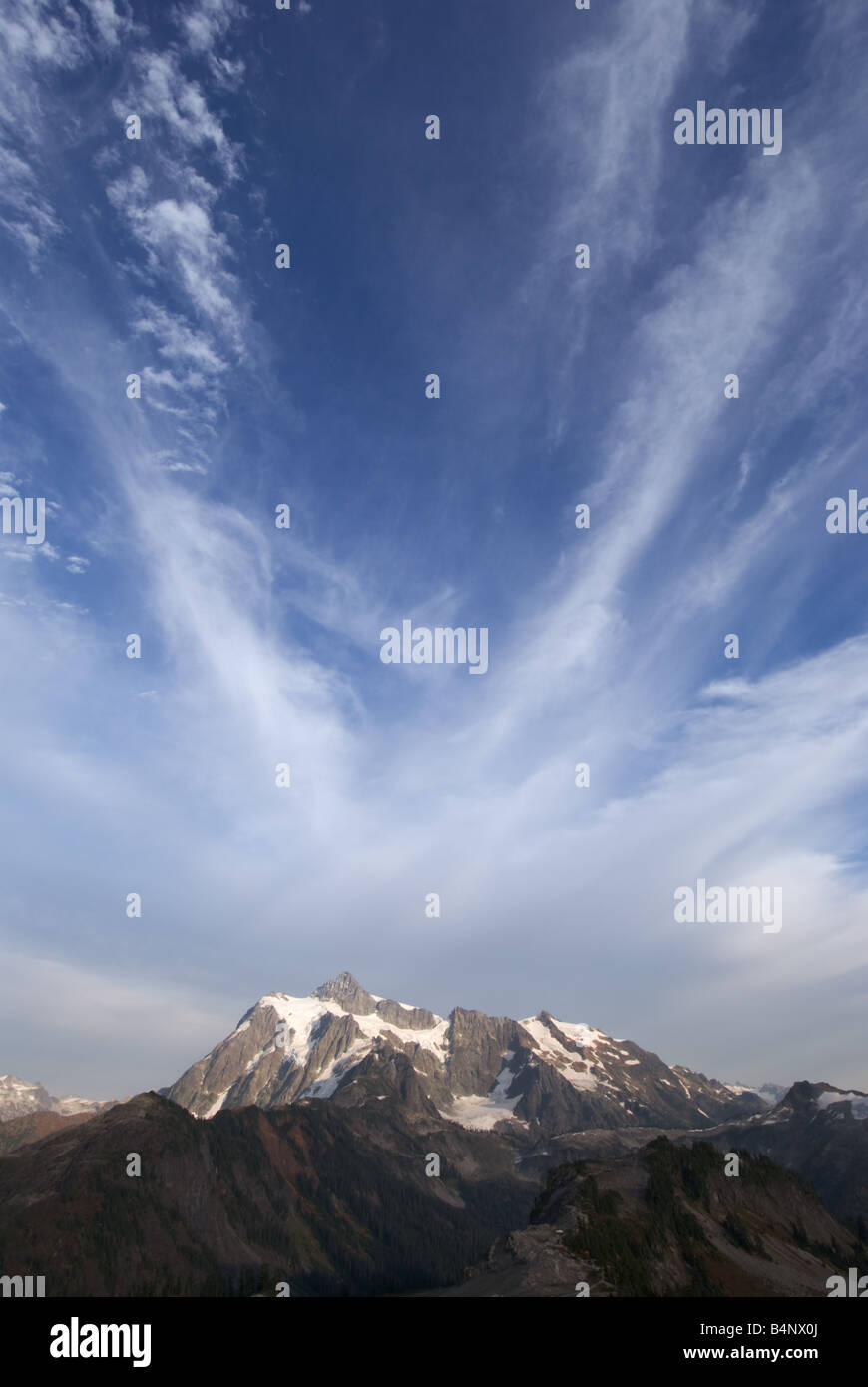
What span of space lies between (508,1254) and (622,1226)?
108 feet
